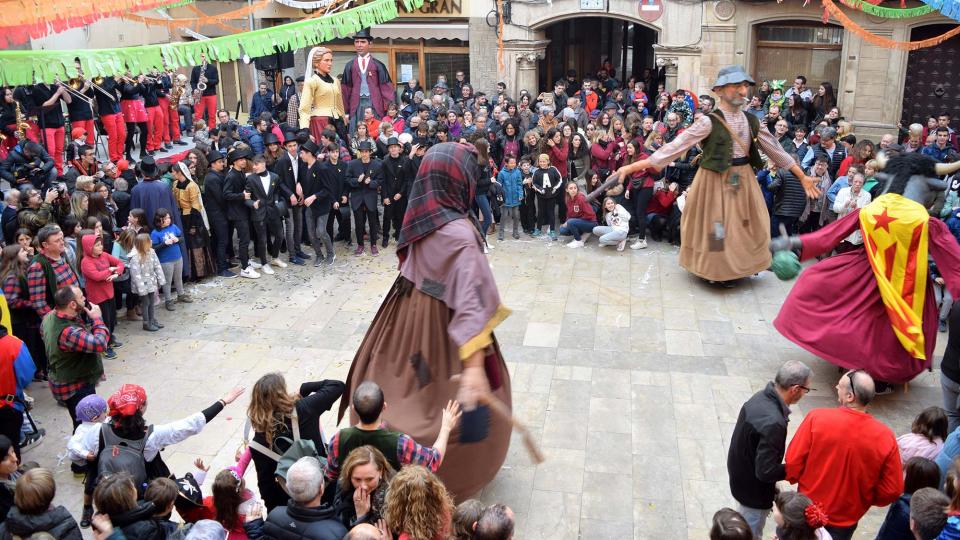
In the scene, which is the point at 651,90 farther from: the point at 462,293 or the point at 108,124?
the point at 462,293

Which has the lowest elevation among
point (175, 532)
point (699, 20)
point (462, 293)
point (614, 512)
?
point (614, 512)

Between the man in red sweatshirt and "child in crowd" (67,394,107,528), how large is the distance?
12.8ft

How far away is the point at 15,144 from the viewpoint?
12.0m

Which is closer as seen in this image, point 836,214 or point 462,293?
point 462,293

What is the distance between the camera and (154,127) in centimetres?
1535

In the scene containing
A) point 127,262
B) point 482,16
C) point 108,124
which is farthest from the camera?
point 482,16

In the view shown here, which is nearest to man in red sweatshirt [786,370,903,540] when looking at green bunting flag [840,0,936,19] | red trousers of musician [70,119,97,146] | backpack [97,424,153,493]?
backpack [97,424,153,493]

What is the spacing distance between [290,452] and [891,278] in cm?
490

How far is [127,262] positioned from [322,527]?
5688 millimetres

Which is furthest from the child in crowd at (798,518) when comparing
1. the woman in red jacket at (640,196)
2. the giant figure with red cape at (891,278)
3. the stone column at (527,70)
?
the stone column at (527,70)

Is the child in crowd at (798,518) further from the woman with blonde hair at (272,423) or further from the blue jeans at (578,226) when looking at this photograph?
the blue jeans at (578,226)

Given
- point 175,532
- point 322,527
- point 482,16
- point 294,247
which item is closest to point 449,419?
point 322,527

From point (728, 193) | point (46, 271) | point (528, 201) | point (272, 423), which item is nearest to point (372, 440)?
point (272, 423)

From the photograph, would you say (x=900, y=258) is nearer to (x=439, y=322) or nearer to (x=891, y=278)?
(x=891, y=278)
